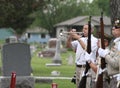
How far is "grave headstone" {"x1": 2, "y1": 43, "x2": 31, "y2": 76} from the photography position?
44.5 feet

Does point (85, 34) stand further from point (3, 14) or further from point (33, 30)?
point (33, 30)

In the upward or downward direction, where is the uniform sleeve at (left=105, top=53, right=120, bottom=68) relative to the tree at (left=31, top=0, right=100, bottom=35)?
downward

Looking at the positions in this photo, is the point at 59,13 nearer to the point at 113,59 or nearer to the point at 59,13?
the point at 59,13

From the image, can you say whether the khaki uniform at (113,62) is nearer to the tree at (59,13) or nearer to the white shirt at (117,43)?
the white shirt at (117,43)

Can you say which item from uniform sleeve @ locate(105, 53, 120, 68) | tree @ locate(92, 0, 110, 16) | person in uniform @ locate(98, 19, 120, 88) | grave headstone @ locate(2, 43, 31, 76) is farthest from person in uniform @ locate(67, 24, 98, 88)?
tree @ locate(92, 0, 110, 16)

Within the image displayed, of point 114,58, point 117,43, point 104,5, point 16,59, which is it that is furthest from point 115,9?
point 104,5

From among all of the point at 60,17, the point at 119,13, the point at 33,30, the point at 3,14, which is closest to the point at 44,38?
the point at 33,30

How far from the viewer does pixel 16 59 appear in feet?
44.7

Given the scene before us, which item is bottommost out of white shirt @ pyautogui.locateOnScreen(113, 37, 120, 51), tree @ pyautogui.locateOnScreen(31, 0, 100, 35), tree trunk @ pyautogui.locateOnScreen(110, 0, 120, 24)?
white shirt @ pyautogui.locateOnScreen(113, 37, 120, 51)

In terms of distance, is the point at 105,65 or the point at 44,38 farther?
the point at 44,38

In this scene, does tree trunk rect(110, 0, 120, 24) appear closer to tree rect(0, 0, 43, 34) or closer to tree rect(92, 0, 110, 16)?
tree rect(0, 0, 43, 34)

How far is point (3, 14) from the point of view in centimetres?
2616

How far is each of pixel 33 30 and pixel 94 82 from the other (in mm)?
111772

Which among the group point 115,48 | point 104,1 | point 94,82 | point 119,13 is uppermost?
point 104,1
